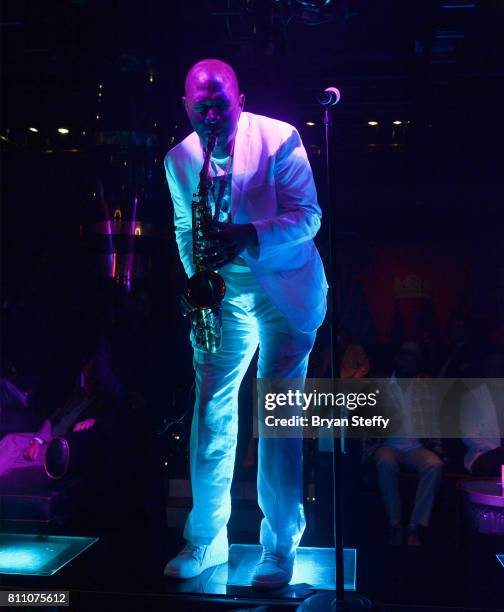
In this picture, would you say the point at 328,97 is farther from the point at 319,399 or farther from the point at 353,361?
the point at 353,361

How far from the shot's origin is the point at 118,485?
4566mm

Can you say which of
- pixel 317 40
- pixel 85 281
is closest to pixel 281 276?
pixel 317 40

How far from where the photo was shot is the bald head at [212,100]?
3105 millimetres

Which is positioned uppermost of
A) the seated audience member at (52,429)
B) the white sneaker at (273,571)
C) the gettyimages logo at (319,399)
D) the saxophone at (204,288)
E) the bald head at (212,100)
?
the bald head at (212,100)

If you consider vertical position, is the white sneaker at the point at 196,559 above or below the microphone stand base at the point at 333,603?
above

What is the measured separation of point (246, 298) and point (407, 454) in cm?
224

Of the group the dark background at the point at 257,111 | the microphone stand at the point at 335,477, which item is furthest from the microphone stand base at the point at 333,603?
the dark background at the point at 257,111

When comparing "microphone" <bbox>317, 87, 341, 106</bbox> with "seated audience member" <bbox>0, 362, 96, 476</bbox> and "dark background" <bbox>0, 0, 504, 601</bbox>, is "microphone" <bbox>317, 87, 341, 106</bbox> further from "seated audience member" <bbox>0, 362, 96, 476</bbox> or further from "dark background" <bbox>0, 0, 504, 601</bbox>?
"seated audience member" <bbox>0, 362, 96, 476</bbox>

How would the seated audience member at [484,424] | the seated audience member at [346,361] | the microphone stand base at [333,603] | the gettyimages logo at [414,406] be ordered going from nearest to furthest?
the microphone stand base at [333,603], the seated audience member at [484,424], the gettyimages logo at [414,406], the seated audience member at [346,361]

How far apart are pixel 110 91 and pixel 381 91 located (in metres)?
2.02

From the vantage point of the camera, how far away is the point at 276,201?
3238 millimetres

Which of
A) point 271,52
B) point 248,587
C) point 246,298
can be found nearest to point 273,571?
point 248,587

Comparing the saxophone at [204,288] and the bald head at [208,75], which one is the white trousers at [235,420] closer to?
the saxophone at [204,288]

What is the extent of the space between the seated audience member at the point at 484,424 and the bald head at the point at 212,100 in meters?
3.05
